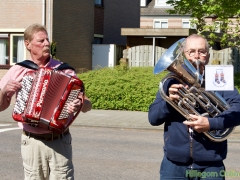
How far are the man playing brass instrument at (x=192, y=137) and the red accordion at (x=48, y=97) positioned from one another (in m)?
0.78

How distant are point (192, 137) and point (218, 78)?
1.69 ft

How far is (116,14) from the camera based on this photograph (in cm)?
2836

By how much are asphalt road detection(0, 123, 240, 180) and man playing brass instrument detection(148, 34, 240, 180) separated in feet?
12.3

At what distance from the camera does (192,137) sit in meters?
3.81

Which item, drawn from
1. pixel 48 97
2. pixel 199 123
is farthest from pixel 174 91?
pixel 48 97

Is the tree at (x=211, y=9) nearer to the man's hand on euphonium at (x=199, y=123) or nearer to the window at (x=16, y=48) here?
the window at (x=16, y=48)

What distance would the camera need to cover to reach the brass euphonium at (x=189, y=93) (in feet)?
11.9

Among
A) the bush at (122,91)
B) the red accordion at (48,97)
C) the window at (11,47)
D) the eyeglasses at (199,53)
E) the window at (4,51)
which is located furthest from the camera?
the window at (4,51)

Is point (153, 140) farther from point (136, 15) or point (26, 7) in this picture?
point (136, 15)

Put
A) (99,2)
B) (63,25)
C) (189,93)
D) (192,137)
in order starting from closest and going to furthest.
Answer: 1. (189,93)
2. (192,137)
3. (63,25)
4. (99,2)

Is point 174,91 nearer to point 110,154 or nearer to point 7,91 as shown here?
point 7,91

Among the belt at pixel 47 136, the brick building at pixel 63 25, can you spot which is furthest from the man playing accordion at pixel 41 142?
the brick building at pixel 63 25

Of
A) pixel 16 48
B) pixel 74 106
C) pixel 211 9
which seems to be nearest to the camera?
pixel 74 106

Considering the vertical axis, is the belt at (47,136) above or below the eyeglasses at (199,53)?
below
